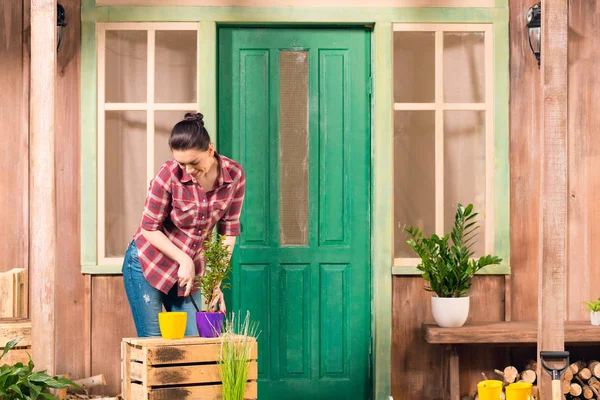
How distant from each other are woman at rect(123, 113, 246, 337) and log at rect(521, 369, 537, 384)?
2.01 meters

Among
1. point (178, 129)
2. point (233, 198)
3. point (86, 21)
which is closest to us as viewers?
point (178, 129)

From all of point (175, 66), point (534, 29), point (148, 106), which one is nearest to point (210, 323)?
point (148, 106)

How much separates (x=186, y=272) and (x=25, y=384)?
948 mm

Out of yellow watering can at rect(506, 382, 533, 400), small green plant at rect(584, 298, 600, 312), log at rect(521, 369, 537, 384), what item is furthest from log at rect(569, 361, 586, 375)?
yellow watering can at rect(506, 382, 533, 400)

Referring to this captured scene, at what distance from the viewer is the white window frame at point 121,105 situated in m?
5.04

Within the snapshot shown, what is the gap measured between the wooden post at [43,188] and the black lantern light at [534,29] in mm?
2758

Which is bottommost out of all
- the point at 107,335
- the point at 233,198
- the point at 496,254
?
the point at 107,335

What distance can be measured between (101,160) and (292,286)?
A: 141 centimetres

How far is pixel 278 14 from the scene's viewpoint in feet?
16.6

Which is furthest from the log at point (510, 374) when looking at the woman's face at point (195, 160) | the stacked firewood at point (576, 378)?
the woman's face at point (195, 160)

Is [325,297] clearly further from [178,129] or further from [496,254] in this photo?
[178,129]

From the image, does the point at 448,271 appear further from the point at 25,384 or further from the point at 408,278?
the point at 25,384

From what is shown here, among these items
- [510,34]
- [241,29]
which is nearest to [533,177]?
[510,34]

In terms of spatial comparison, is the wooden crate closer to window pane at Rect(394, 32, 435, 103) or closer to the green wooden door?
the green wooden door
